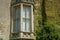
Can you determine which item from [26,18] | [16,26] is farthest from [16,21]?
[26,18]

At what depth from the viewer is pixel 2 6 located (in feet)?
48.6

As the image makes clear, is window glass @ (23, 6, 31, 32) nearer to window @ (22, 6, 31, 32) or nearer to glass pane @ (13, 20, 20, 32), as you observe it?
window @ (22, 6, 31, 32)

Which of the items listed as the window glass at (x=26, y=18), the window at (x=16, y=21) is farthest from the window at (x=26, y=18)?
the window at (x=16, y=21)

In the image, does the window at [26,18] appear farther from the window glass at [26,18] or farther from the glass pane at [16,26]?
the glass pane at [16,26]

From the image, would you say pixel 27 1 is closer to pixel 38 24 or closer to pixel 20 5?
pixel 20 5

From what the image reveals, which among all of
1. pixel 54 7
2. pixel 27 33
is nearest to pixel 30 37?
pixel 27 33

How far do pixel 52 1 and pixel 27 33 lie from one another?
3358mm

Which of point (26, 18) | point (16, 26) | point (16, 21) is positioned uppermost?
point (26, 18)

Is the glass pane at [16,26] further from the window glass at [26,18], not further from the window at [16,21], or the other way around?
the window glass at [26,18]

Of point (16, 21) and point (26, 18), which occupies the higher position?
point (26, 18)

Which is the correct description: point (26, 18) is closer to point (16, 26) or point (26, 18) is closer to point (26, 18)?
point (26, 18)

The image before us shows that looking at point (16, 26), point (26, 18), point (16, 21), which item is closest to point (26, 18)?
point (26, 18)

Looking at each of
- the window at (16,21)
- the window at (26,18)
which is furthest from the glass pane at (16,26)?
the window at (26,18)

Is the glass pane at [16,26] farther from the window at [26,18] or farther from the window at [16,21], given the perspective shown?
the window at [26,18]
